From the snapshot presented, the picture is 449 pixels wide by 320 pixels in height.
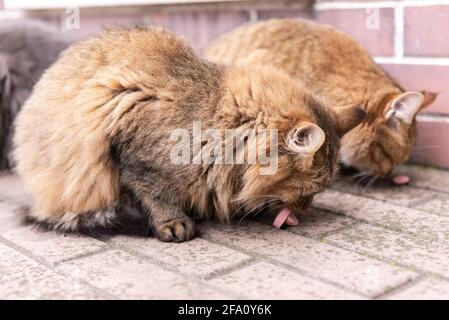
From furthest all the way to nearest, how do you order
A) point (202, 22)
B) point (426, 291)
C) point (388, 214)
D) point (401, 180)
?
point (202, 22) → point (401, 180) → point (388, 214) → point (426, 291)

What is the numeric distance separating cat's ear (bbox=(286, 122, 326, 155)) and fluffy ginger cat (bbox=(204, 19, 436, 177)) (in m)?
0.83

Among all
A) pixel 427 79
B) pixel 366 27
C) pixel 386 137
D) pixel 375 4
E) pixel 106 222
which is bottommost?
pixel 106 222

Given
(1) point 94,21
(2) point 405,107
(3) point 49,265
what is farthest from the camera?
(1) point 94,21

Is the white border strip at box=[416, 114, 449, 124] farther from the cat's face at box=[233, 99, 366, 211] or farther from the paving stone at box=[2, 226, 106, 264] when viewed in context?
the paving stone at box=[2, 226, 106, 264]

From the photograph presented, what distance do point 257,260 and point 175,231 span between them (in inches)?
13.9

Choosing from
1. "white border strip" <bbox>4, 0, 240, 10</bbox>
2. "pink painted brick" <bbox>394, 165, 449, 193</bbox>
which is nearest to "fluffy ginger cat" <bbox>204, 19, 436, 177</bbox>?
"pink painted brick" <bbox>394, 165, 449, 193</bbox>

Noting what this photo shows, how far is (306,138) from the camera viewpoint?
201cm

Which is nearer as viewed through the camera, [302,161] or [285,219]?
[302,161]

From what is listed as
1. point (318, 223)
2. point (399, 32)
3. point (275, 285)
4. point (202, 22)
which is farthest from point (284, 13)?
point (275, 285)

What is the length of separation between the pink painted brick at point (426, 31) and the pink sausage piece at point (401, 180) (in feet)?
2.12

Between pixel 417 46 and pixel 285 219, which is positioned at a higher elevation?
pixel 417 46

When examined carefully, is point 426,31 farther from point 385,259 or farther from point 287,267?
point 287,267

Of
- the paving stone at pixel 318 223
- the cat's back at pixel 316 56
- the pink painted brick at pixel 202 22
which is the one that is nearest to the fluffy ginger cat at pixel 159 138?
the paving stone at pixel 318 223

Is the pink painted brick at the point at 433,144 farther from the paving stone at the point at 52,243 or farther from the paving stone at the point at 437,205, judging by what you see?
the paving stone at the point at 52,243
